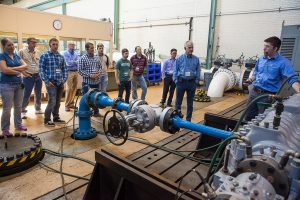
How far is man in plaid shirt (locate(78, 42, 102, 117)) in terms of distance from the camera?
3.71m

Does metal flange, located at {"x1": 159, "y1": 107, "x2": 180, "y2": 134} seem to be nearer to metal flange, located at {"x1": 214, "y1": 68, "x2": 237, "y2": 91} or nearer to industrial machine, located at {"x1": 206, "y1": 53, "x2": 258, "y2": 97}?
industrial machine, located at {"x1": 206, "y1": 53, "x2": 258, "y2": 97}

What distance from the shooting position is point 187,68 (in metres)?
3.62

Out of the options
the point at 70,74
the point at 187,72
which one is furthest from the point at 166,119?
the point at 70,74

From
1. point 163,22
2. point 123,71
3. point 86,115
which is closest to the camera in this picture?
point 86,115

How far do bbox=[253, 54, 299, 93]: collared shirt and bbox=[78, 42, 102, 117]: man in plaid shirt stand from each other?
8.43 feet

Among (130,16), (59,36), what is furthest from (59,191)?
(130,16)

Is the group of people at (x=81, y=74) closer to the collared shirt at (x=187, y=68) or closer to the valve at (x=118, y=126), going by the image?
the collared shirt at (x=187, y=68)

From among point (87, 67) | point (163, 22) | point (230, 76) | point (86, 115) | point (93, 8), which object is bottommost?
point (86, 115)

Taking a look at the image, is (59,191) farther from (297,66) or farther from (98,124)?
(297,66)

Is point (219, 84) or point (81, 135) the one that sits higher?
point (219, 84)

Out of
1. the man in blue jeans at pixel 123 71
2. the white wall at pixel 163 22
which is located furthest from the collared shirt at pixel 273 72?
the white wall at pixel 163 22

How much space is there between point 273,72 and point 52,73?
317 centimetres

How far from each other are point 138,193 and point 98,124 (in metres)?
2.49

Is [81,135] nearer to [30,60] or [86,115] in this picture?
[86,115]
